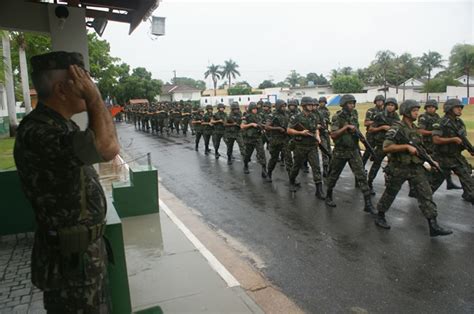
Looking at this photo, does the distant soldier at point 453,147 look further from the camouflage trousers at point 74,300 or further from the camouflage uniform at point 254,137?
the camouflage trousers at point 74,300

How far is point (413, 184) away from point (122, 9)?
5.35m

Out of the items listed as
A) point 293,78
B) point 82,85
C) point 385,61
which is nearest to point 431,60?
point 385,61

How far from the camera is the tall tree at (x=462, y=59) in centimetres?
6072

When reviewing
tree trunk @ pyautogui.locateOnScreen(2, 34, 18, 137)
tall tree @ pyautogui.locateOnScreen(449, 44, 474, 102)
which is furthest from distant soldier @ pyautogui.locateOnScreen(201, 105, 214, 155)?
tall tree @ pyautogui.locateOnScreen(449, 44, 474, 102)

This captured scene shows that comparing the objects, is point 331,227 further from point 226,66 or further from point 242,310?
point 226,66

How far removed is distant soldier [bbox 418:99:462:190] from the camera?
25.0ft

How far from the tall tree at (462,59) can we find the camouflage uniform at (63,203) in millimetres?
68615

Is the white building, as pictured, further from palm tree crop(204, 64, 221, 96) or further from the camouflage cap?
the camouflage cap

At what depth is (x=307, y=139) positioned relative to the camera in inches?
299

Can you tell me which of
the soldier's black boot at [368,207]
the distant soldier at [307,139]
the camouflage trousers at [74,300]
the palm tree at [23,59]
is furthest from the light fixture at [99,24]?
the palm tree at [23,59]

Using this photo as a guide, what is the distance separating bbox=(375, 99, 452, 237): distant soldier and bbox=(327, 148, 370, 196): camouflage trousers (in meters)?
0.75

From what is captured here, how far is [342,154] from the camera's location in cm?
670

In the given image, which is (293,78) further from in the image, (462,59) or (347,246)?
(347,246)

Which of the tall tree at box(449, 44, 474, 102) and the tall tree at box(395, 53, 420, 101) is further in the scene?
the tall tree at box(395, 53, 420, 101)
